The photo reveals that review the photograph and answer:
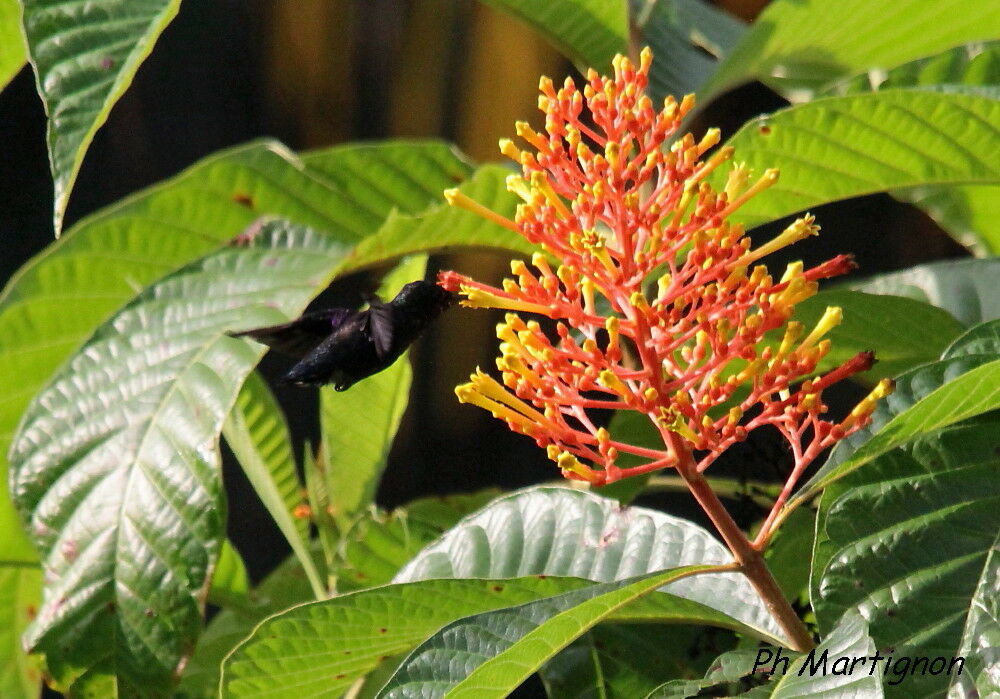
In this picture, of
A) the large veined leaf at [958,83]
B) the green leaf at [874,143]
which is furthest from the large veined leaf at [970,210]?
the green leaf at [874,143]

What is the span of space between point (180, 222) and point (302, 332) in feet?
1.21

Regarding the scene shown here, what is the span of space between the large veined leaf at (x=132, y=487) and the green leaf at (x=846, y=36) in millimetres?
566

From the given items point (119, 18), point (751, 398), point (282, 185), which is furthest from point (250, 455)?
point (751, 398)

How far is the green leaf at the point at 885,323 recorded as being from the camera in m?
1.04

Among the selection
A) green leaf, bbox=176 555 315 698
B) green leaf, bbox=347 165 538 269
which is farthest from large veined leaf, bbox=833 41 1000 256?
green leaf, bbox=176 555 315 698

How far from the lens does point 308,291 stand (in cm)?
97

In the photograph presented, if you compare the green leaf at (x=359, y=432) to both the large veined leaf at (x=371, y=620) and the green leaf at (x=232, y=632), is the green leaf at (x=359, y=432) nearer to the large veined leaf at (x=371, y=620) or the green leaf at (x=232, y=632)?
the green leaf at (x=232, y=632)

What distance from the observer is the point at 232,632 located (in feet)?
4.36

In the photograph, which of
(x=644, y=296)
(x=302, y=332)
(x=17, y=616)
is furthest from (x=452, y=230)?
(x=17, y=616)

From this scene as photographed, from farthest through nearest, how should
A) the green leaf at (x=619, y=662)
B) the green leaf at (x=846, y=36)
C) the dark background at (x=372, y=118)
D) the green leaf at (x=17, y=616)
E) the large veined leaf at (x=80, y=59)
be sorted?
the dark background at (x=372, y=118)
the green leaf at (x=17, y=616)
the green leaf at (x=846, y=36)
the green leaf at (x=619, y=662)
the large veined leaf at (x=80, y=59)

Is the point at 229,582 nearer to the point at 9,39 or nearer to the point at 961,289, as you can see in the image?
the point at 9,39

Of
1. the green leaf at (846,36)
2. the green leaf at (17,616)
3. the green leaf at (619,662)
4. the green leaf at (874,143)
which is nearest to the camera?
the green leaf at (874,143)

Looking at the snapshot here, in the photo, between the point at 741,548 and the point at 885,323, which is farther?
the point at 885,323

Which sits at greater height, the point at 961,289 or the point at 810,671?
the point at 961,289
